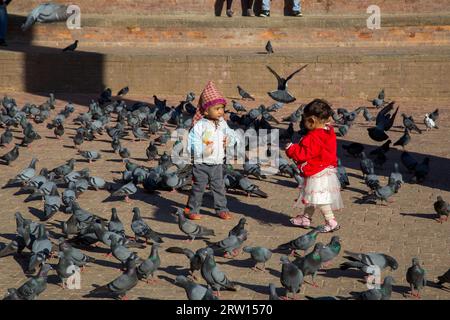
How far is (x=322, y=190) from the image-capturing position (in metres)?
10.0

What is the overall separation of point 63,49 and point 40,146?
6992 mm

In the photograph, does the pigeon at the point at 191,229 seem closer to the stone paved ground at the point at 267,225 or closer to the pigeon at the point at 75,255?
the stone paved ground at the point at 267,225

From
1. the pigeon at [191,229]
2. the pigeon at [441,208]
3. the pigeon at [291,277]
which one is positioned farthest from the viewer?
the pigeon at [441,208]

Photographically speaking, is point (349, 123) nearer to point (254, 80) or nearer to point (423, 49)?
point (254, 80)

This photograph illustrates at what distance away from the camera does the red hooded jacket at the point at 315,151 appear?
9930 mm

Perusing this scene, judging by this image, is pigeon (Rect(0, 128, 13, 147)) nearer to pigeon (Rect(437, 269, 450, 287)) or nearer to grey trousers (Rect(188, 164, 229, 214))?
grey trousers (Rect(188, 164, 229, 214))

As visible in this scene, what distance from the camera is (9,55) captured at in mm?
20250

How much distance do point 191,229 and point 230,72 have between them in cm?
1046

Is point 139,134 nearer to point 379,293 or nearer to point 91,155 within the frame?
point 91,155

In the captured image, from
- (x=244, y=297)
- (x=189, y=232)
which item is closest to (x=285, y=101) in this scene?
(x=189, y=232)

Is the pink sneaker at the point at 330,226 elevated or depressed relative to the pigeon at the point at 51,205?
depressed

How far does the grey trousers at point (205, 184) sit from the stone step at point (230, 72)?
9229 mm

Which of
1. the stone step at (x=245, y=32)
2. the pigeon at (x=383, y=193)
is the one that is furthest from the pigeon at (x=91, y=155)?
the stone step at (x=245, y=32)

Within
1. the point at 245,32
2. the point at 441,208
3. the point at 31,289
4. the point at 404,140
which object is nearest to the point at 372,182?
the point at 441,208
